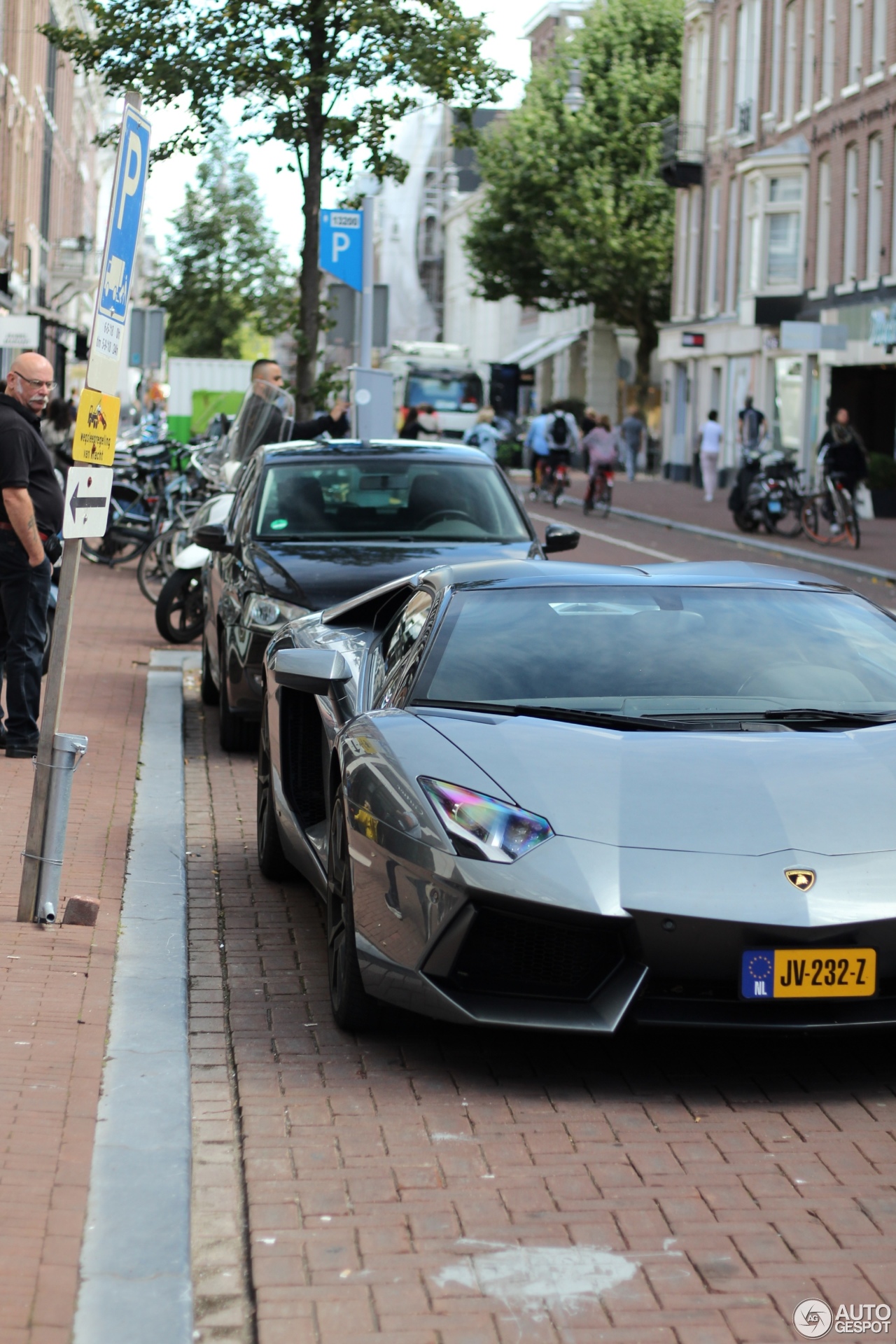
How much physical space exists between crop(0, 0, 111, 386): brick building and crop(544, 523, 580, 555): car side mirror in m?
23.2

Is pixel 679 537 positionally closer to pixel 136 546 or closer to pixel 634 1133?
pixel 136 546

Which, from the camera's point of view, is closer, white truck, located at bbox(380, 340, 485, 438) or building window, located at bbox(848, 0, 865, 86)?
building window, located at bbox(848, 0, 865, 86)

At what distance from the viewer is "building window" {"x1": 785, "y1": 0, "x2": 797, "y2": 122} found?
153 ft

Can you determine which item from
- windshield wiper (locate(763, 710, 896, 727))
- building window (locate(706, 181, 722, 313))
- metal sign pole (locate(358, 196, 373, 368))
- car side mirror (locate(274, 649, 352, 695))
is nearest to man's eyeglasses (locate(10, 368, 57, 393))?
car side mirror (locate(274, 649, 352, 695))

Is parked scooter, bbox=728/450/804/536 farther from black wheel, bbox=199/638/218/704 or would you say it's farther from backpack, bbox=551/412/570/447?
black wheel, bbox=199/638/218/704

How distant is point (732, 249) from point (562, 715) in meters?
48.7

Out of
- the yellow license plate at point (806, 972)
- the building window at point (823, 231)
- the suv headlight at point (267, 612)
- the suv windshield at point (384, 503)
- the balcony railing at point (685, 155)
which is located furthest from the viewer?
the balcony railing at point (685, 155)

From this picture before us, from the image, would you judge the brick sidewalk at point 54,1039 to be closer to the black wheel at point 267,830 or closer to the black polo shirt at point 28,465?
the black wheel at point 267,830

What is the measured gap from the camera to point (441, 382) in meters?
60.6

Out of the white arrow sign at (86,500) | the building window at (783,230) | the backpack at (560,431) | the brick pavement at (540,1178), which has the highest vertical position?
the building window at (783,230)

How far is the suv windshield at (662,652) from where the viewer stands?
18.2 feet

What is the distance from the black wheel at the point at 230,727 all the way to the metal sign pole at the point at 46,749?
370 centimetres

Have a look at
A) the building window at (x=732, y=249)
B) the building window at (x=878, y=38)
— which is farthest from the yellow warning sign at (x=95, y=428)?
the building window at (x=732, y=249)

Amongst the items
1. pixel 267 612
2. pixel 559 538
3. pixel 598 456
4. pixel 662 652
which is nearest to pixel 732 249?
pixel 598 456
